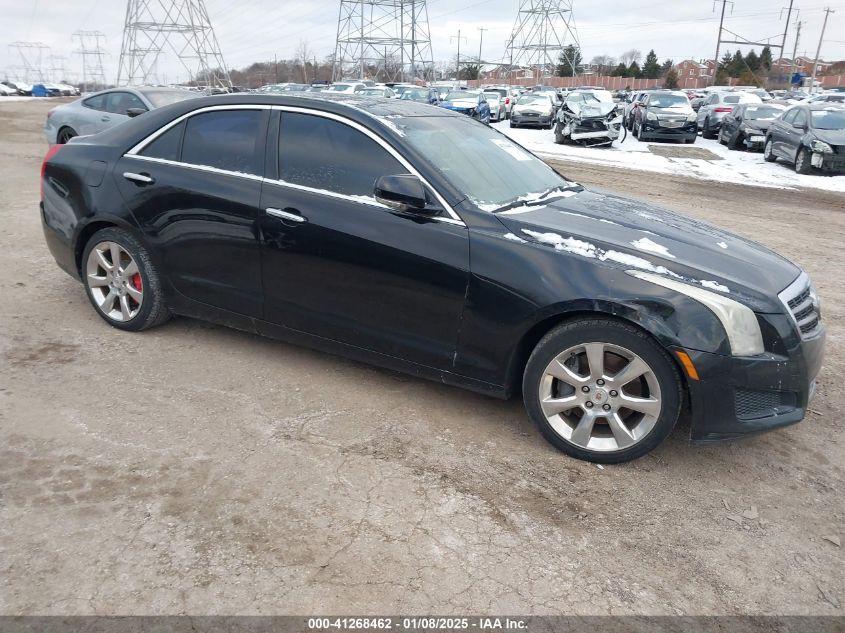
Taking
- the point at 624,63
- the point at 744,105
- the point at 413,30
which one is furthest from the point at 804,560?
the point at 624,63

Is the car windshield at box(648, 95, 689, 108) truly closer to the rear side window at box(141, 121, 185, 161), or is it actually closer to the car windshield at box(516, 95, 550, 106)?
the car windshield at box(516, 95, 550, 106)

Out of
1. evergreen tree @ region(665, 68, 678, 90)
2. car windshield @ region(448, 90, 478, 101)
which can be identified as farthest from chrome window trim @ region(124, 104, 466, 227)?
evergreen tree @ region(665, 68, 678, 90)

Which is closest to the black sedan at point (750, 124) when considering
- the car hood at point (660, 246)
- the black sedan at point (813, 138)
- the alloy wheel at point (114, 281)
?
the black sedan at point (813, 138)

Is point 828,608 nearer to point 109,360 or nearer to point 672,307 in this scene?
point 672,307

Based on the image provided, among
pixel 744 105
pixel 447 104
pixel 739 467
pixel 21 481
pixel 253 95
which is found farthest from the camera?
pixel 447 104

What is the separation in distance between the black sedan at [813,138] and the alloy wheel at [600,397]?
47.8 feet

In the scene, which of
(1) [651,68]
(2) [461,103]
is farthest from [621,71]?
(2) [461,103]

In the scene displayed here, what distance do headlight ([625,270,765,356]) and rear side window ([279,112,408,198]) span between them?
160cm

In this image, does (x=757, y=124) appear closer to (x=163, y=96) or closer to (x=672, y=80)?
(x=163, y=96)

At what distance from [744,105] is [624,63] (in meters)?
80.9

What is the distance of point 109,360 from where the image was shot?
4332 mm

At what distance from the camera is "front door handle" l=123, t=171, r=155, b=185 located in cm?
439

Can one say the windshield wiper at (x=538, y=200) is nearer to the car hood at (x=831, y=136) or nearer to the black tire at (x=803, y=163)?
the car hood at (x=831, y=136)

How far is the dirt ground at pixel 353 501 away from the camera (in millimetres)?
2467
